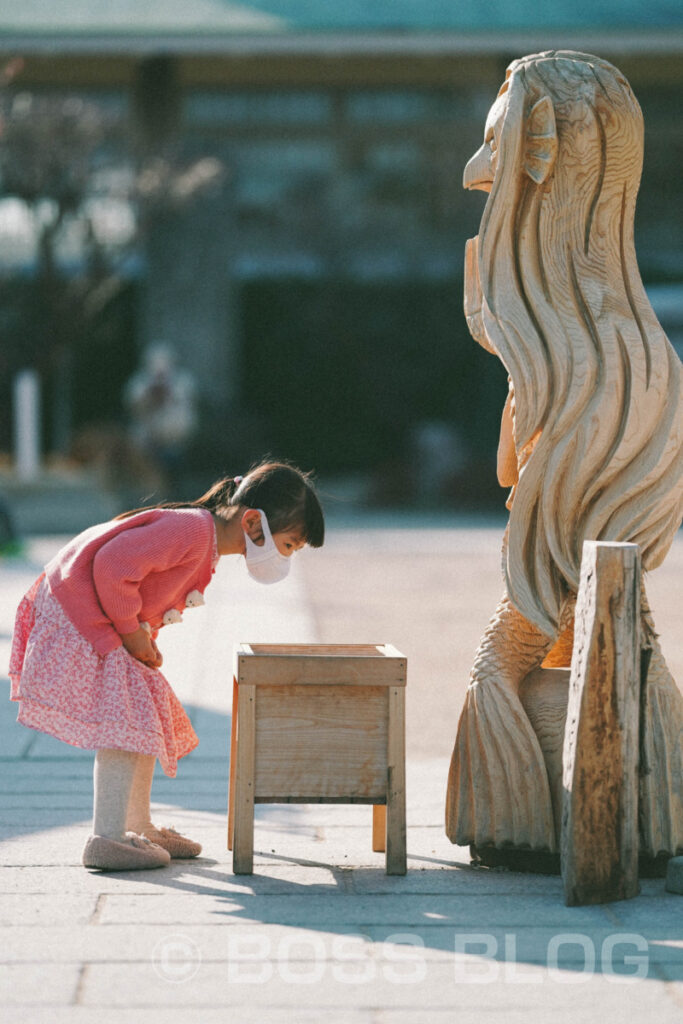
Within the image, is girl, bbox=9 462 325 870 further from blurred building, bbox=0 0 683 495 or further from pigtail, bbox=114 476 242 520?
blurred building, bbox=0 0 683 495

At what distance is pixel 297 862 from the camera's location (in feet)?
13.1

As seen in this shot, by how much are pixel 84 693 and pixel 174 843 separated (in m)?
0.52

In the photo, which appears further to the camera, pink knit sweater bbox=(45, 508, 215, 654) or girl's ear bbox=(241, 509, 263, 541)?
girl's ear bbox=(241, 509, 263, 541)

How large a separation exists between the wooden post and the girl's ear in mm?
942

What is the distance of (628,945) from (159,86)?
18675 mm

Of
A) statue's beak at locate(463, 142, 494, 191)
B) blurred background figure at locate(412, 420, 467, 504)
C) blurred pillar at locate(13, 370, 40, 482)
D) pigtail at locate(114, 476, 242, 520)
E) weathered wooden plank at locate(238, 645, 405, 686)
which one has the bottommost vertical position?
blurred background figure at locate(412, 420, 467, 504)

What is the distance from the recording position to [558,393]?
3.88m

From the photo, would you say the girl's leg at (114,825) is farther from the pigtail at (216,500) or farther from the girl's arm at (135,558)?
the pigtail at (216,500)

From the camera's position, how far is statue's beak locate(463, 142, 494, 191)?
4027 mm

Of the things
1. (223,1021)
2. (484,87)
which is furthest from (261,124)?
(223,1021)

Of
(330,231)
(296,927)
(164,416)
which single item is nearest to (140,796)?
(296,927)

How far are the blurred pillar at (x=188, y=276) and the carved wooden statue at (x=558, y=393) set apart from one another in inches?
645

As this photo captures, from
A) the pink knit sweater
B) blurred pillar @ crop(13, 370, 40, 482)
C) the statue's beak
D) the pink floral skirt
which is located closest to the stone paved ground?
the pink floral skirt

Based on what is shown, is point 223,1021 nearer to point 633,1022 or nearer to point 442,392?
point 633,1022
